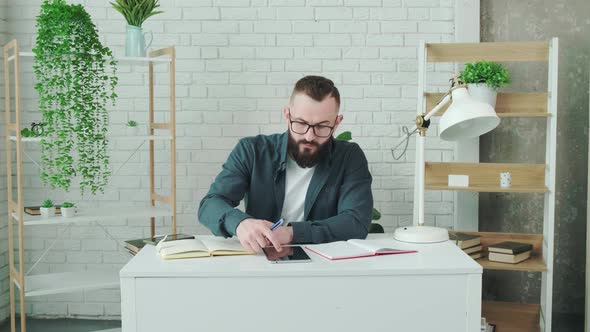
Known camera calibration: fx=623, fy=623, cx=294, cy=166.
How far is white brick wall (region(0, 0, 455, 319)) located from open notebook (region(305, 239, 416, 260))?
184 cm

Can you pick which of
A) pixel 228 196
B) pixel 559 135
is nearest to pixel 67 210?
pixel 228 196

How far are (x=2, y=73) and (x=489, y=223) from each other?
3.08m

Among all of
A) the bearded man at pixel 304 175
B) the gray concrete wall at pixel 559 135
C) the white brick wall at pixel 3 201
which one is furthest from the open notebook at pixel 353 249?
the white brick wall at pixel 3 201

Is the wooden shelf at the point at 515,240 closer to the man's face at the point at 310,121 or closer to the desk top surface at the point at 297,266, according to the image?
the man's face at the point at 310,121

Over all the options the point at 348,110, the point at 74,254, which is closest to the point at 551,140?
the point at 348,110

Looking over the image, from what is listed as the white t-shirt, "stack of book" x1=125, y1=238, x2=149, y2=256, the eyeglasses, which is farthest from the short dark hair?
"stack of book" x1=125, y1=238, x2=149, y2=256

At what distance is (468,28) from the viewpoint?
371 cm

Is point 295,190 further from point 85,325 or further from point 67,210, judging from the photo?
point 85,325

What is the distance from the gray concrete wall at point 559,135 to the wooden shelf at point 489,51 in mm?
477

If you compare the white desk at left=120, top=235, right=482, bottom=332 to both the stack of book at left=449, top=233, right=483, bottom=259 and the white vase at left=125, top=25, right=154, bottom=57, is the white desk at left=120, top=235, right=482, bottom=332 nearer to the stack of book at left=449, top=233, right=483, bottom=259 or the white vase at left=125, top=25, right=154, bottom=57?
the stack of book at left=449, top=233, right=483, bottom=259

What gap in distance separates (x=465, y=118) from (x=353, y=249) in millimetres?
525

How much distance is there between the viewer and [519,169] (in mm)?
3367

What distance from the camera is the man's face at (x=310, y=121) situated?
7.68ft

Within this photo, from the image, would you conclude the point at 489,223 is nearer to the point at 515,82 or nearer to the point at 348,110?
Answer: the point at 515,82
